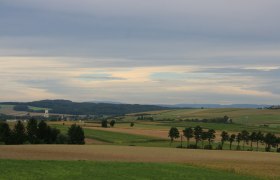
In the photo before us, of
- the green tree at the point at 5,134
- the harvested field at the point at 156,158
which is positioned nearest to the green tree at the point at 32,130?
the green tree at the point at 5,134

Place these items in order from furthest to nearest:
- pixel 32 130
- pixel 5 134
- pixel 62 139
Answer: pixel 62 139 < pixel 32 130 < pixel 5 134

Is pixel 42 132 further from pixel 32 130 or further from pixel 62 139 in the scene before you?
pixel 62 139

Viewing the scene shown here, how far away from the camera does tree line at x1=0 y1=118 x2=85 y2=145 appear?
12706cm

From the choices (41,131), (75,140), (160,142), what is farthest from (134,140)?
(41,131)

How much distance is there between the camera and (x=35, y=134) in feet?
433

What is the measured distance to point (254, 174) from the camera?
5297 cm

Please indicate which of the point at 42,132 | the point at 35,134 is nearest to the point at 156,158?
the point at 42,132

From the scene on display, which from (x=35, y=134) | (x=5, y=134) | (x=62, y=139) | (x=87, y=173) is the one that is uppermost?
(x=87, y=173)

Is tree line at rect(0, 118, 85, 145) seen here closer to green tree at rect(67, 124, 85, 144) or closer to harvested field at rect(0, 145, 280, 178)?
green tree at rect(67, 124, 85, 144)

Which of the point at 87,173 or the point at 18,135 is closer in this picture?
the point at 87,173

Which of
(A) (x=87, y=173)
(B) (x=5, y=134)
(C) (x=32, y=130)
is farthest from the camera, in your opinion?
(C) (x=32, y=130)

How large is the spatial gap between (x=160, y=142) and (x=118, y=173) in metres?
105

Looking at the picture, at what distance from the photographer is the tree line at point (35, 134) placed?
5002 inches

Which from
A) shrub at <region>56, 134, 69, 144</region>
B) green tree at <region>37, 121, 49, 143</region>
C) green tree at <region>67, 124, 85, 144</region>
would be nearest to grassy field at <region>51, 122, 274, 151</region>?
green tree at <region>67, 124, 85, 144</region>
